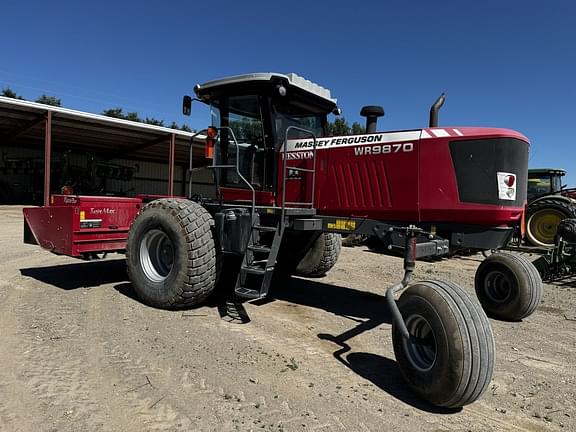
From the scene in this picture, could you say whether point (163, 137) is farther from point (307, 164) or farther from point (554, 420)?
point (554, 420)

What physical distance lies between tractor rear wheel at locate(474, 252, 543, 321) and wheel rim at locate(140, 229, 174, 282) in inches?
154

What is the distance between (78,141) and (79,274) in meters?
16.7

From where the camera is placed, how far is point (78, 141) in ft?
70.1

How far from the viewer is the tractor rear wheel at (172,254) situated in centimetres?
480

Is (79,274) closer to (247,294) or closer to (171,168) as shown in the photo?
(247,294)

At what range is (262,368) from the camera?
351cm

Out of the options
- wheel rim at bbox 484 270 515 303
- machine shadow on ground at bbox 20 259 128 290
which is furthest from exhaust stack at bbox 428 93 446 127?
machine shadow on ground at bbox 20 259 128 290

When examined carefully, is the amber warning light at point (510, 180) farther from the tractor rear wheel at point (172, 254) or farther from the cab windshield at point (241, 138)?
the tractor rear wheel at point (172, 254)

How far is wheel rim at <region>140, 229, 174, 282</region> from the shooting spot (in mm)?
5340

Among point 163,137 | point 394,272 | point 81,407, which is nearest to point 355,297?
point 394,272

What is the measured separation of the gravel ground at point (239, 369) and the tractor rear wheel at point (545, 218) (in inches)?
308

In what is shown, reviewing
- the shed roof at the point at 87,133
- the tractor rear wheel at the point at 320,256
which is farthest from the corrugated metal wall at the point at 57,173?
the tractor rear wheel at the point at 320,256

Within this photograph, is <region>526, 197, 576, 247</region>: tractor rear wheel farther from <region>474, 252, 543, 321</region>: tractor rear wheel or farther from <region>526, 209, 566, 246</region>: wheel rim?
<region>474, 252, 543, 321</region>: tractor rear wheel

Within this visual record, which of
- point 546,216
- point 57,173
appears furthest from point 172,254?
point 57,173
